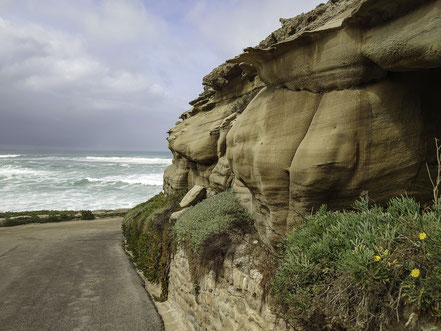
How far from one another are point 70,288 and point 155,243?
3163 mm

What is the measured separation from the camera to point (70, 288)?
9.76 m

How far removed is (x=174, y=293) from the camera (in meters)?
8.88

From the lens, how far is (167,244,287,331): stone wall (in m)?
4.82

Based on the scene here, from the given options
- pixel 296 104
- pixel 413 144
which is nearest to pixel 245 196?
pixel 296 104

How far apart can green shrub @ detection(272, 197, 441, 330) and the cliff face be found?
39.9 inches

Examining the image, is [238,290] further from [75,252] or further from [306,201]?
[75,252]

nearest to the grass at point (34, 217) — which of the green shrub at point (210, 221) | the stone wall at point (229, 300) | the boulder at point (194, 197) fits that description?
the boulder at point (194, 197)

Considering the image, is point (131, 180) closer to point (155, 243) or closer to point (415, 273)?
point (155, 243)

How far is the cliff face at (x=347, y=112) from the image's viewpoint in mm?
3902

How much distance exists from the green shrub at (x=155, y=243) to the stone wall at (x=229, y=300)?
1659mm

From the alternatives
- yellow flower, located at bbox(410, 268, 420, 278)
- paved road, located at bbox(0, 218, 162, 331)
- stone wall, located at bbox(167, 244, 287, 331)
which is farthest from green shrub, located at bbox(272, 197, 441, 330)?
paved road, located at bbox(0, 218, 162, 331)

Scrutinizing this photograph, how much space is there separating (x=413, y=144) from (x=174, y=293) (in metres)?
7.63

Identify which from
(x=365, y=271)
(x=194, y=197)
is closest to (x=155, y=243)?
(x=194, y=197)

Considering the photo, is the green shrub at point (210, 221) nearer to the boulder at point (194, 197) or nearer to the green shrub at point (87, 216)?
the boulder at point (194, 197)
